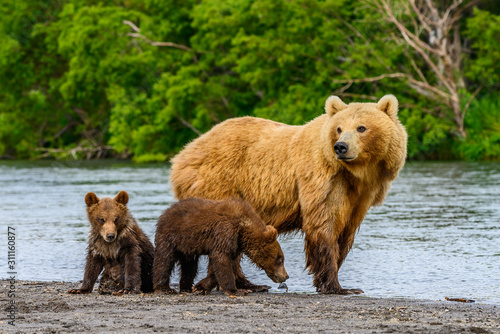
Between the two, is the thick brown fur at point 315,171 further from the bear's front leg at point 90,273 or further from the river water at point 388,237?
the bear's front leg at point 90,273

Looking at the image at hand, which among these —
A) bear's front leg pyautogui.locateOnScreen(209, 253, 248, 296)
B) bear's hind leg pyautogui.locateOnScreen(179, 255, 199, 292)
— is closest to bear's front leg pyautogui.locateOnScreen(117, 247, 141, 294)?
bear's hind leg pyautogui.locateOnScreen(179, 255, 199, 292)

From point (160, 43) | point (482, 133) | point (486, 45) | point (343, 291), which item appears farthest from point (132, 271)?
point (160, 43)

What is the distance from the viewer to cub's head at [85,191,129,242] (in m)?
6.58

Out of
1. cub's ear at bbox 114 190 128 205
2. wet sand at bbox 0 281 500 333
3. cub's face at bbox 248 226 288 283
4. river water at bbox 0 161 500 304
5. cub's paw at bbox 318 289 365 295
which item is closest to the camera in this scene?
wet sand at bbox 0 281 500 333

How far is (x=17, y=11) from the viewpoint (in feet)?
136

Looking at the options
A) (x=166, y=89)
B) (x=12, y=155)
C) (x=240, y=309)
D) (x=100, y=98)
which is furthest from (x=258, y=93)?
(x=240, y=309)

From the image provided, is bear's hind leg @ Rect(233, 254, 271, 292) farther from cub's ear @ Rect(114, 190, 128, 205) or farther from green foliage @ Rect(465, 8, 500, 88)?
green foliage @ Rect(465, 8, 500, 88)

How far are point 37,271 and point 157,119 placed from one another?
2595cm

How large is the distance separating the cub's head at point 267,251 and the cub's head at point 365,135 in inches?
33.4

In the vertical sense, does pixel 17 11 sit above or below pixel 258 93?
above

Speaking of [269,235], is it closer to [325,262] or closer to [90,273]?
[325,262]

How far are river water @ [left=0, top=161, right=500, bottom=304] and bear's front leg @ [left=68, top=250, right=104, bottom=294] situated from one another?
3.65ft

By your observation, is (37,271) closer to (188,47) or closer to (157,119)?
(157,119)

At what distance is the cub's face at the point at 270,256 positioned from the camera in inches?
257
